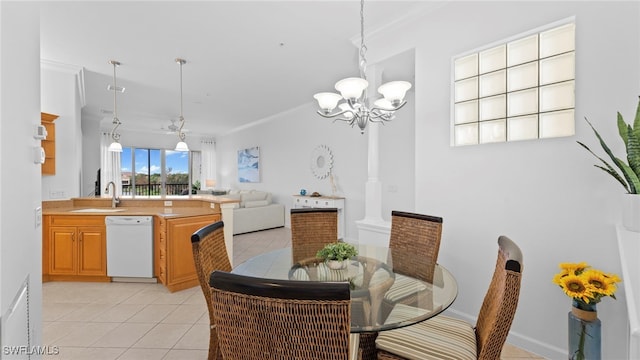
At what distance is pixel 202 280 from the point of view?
159 centimetres

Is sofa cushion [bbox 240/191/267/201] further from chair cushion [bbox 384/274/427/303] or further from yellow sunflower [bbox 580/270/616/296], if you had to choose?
yellow sunflower [bbox 580/270/616/296]

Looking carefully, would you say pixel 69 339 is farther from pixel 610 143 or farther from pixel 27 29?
pixel 610 143

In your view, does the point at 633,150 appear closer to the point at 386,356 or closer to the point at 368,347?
the point at 386,356

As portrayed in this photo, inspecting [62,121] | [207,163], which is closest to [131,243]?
[62,121]

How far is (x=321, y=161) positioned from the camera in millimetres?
6336

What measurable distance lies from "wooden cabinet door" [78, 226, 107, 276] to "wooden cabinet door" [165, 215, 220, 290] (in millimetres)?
937

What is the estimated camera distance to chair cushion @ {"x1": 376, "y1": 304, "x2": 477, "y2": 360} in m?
1.36

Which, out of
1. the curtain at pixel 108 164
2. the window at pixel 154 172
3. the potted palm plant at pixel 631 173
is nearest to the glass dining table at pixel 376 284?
the potted palm plant at pixel 631 173

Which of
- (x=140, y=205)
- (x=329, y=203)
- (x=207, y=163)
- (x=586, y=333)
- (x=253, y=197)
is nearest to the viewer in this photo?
(x=586, y=333)

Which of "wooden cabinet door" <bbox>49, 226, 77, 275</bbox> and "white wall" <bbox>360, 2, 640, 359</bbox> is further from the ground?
"white wall" <bbox>360, 2, 640, 359</bbox>

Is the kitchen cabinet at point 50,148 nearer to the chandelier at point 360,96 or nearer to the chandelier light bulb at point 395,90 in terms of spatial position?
the chandelier at point 360,96

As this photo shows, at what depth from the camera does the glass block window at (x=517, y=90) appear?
1961 mm

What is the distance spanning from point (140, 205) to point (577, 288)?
15.4ft

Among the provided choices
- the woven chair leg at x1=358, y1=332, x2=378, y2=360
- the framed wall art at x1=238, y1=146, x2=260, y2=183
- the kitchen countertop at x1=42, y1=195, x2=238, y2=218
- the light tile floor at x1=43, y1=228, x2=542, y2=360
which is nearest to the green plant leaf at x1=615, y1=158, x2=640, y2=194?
the light tile floor at x1=43, y1=228, x2=542, y2=360
